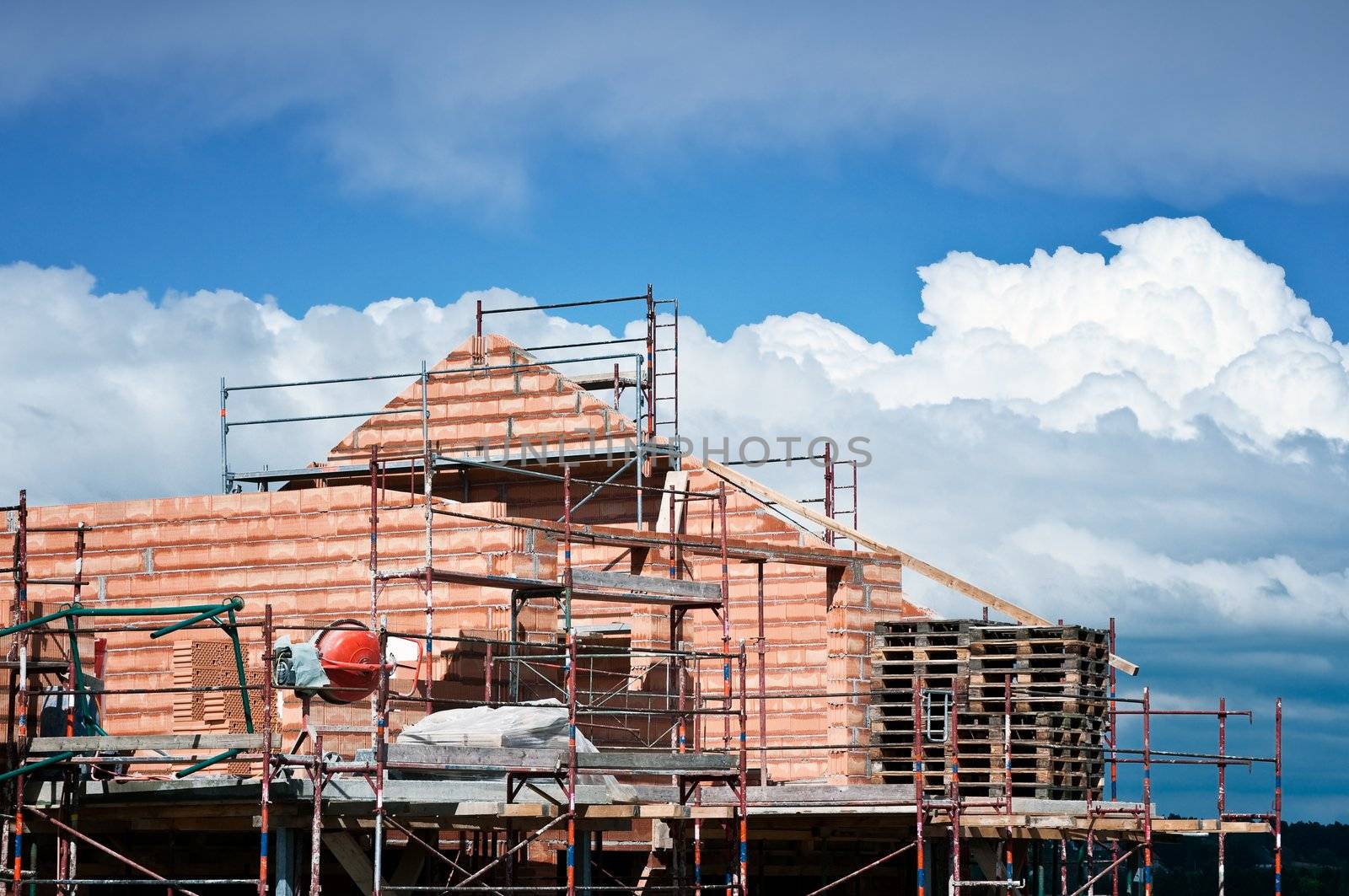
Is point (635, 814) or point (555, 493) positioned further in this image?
point (555, 493)

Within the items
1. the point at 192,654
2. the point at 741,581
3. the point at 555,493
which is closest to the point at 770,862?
the point at 741,581

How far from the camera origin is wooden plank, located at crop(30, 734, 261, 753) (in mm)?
18234

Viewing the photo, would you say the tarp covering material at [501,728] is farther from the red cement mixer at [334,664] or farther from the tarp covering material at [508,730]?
the red cement mixer at [334,664]

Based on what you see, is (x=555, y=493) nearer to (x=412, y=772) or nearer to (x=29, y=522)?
(x=29, y=522)

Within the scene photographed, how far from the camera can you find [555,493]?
29547 millimetres

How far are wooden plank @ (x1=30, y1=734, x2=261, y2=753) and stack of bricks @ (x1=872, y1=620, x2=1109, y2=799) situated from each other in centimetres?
1012

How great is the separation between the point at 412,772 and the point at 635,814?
232 cm

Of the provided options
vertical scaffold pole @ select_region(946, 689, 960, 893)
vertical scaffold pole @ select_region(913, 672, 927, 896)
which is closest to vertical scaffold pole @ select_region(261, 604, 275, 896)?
vertical scaffold pole @ select_region(913, 672, 927, 896)

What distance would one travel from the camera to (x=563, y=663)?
25.5 metres

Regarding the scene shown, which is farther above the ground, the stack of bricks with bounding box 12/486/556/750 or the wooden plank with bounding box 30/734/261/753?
the stack of bricks with bounding box 12/486/556/750

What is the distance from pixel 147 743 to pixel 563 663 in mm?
7841

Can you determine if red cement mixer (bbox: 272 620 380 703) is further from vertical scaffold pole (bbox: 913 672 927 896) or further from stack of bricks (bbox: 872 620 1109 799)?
stack of bricks (bbox: 872 620 1109 799)

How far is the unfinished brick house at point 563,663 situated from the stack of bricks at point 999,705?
0.05 meters

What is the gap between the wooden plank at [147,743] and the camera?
18.2 meters
